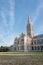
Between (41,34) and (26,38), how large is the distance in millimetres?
9184

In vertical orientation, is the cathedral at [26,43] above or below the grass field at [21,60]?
above

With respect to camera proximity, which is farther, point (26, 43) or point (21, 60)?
point (26, 43)

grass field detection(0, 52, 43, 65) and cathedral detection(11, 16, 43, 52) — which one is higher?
cathedral detection(11, 16, 43, 52)

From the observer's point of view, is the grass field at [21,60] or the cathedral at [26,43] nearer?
the grass field at [21,60]

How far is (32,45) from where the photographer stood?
244ft

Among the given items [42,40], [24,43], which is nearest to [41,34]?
[42,40]

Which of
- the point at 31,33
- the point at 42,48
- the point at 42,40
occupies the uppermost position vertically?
the point at 31,33

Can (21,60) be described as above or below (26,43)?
below

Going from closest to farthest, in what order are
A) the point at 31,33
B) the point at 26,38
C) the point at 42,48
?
the point at 42,48
the point at 26,38
the point at 31,33

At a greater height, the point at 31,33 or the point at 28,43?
the point at 31,33

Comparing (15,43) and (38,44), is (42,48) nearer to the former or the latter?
(38,44)

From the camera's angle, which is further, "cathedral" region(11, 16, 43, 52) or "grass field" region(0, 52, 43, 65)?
"cathedral" region(11, 16, 43, 52)

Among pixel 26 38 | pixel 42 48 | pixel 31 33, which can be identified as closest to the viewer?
pixel 42 48

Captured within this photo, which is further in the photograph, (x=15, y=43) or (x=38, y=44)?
(x=15, y=43)
